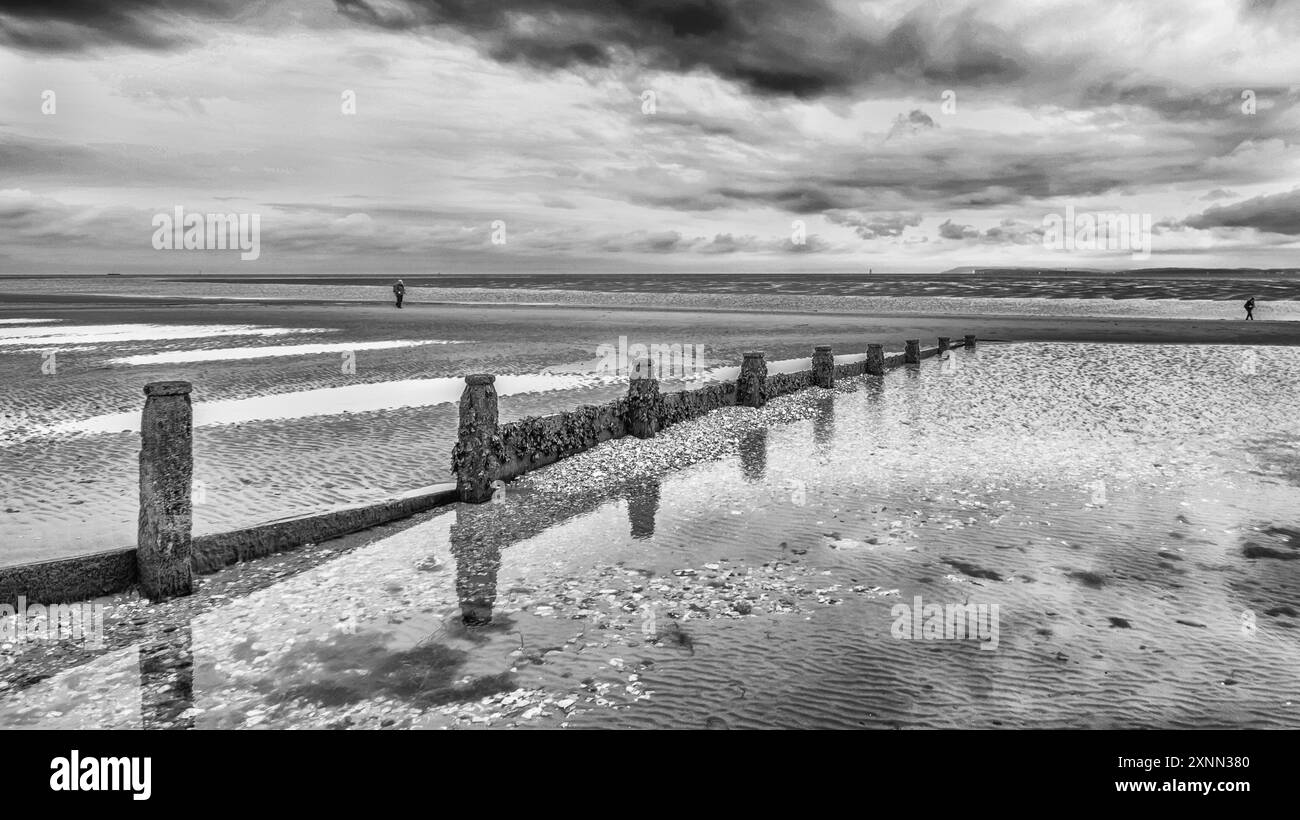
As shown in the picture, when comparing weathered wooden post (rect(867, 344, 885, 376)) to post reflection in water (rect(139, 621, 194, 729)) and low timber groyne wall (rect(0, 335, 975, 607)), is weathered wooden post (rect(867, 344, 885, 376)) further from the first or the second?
post reflection in water (rect(139, 621, 194, 729))

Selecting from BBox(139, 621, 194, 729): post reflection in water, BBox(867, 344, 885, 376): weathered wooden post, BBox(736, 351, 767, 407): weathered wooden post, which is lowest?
BBox(139, 621, 194, 729): post reflection in water

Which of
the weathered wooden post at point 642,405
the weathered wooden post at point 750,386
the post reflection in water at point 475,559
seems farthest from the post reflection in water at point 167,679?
the weathered wooden post at point 750,386

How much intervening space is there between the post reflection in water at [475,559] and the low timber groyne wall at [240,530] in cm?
67

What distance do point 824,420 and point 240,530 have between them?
1233 cm

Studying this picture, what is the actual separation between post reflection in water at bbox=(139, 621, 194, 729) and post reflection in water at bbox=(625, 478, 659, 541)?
4.78 metres

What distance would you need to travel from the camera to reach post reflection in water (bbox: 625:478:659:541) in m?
9.80

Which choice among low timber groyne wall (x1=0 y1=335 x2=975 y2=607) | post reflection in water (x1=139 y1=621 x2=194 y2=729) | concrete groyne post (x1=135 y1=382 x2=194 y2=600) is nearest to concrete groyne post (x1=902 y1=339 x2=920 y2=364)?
low timber groyne wall (x1=0 y1=335 x2=975 y2=607)

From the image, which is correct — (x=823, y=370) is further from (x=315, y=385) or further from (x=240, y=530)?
(x=240, y=530)

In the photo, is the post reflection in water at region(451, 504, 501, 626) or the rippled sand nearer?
the rippled sand

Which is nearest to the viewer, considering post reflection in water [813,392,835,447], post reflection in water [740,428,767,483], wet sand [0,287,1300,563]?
wet sand [0,287,1300,563]

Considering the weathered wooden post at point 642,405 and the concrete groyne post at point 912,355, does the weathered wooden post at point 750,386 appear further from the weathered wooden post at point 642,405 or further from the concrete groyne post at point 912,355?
the concrete groyne post at point 912,355

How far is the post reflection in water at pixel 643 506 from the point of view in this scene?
32.1 ft

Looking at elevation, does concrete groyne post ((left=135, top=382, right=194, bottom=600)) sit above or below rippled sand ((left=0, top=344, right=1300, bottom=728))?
above
